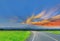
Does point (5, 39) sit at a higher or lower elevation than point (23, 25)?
lower

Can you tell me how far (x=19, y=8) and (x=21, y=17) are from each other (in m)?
0.12

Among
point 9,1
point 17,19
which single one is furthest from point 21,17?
point 9,1

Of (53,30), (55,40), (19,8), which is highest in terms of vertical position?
(19,8)

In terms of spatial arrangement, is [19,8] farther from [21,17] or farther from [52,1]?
[52,1]

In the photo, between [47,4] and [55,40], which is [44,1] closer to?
[47,4]

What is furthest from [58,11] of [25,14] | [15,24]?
[15,24]

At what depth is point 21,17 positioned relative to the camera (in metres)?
1.90

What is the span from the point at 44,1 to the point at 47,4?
0.05m

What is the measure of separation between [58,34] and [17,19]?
0.53 meters

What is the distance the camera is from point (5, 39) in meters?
1.84

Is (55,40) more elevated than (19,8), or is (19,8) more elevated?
(19,8)

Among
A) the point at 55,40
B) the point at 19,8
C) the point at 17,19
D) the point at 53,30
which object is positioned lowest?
the point at 55,40

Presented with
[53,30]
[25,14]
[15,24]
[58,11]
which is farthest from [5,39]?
[58,11]

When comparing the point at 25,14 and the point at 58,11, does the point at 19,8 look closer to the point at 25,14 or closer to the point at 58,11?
the point at 25,14
